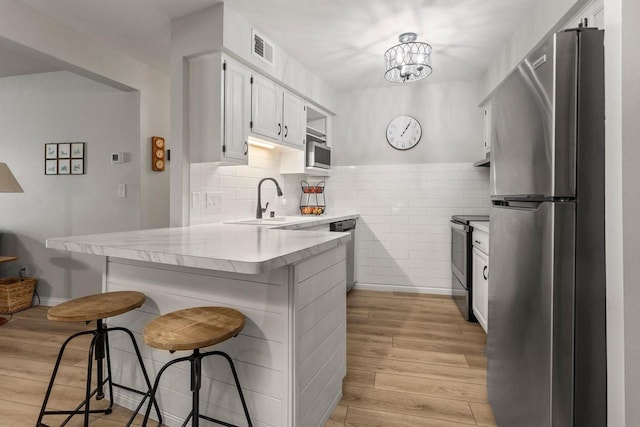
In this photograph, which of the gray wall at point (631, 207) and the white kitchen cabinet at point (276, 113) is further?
the white kitchen cabinet at point (276, 113)

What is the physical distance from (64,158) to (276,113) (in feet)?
7.55

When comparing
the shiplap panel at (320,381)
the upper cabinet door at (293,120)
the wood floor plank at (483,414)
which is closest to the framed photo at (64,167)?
the upper cabinet door at (293,120)

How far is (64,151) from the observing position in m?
3.62

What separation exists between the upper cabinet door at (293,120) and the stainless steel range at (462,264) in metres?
1.83

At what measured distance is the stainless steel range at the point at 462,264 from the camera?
3189mm

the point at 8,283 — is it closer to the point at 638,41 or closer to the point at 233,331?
the point at 233,331

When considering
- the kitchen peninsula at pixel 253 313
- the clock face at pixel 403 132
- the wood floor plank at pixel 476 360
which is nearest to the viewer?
the kitchen peninsula at pixel 253 313

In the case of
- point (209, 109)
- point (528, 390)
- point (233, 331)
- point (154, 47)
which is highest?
point (154, 47)

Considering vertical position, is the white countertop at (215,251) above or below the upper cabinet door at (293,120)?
below

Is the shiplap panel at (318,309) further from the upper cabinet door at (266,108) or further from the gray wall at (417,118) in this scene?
the gray wall at (417,118)

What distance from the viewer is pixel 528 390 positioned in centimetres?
130

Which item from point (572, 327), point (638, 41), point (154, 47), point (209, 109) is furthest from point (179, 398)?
point (154, 47)

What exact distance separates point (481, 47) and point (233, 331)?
322cm

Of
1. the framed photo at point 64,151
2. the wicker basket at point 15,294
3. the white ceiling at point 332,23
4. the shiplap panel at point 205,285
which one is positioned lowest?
the wicker basket at point 15,294
